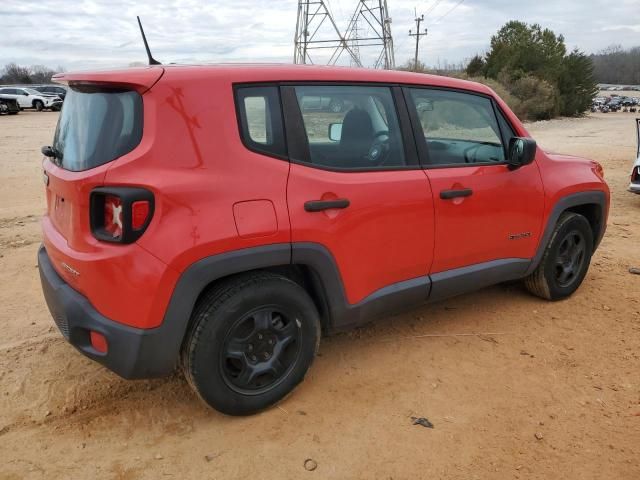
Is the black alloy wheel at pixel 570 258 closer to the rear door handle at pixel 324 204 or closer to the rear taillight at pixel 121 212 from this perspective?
the rear door handle at pixel 324 204

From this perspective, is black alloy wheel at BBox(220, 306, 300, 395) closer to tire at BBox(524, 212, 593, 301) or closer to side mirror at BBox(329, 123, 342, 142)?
side mirror at BBox(329, 123, 342, 142)

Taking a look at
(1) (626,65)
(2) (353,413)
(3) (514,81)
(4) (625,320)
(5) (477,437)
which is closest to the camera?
(5) (477,437)

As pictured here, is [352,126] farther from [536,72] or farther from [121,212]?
[536,72]

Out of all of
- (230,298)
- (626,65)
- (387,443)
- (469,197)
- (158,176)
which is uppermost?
(626,65)

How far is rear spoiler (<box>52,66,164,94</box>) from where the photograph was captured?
7.69 ft

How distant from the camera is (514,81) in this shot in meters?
35.6

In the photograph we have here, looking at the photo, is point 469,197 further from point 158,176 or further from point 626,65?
point 626,65

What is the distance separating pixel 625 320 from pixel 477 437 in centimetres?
201

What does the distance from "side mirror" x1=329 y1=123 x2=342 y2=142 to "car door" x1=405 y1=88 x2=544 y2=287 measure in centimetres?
48

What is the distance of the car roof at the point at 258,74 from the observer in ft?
7.89

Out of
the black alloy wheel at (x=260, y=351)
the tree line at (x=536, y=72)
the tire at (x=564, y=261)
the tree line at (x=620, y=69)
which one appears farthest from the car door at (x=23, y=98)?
the tree line at (x=620, y=69)

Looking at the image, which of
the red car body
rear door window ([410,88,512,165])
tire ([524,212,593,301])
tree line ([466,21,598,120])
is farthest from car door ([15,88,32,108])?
tire ([524,212,593,301])

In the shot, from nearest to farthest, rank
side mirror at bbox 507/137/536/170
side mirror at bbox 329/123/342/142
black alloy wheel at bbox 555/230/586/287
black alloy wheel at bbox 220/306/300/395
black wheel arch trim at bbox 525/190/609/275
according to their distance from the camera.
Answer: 1. black alloy wheel at bbox 220/306/300/395
2. side mirror at bbox 329/123/342/142
3. side mirror at bbox 507/137/536/170
4. black wheel arch trim at bbox 525/190/609/275
5. black alloy wheel at bbox 555/230/586/287

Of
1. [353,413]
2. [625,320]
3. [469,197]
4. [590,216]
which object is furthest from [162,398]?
[590,216]
